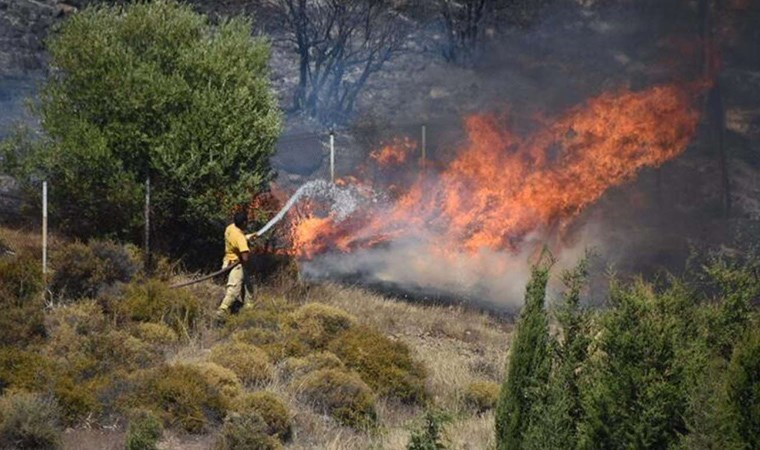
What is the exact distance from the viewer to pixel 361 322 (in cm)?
1944

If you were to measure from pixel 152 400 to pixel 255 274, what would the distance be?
6.67 meters

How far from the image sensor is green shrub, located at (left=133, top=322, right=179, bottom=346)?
17.1 m

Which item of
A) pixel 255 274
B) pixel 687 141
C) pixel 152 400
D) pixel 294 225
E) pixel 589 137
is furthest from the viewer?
pixel 687 141

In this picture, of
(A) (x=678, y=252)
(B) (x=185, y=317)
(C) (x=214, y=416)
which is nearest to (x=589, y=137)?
(A) (x=678, y=252)

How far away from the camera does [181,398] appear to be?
14.5 meters

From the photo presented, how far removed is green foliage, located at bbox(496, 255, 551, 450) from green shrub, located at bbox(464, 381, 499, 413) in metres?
3.91

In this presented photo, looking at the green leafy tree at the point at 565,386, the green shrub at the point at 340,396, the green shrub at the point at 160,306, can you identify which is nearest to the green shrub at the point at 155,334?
the green shrub at the point at 160,306

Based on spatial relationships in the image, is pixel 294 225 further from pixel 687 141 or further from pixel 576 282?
pixel 687 141

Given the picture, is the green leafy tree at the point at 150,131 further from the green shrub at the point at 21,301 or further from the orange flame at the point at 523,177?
the orange flame at the point at 523,177

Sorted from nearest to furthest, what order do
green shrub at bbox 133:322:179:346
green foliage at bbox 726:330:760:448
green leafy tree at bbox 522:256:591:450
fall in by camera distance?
green foliage at bbox 726:330:760:448 → green leafy tree at bbox 522:256:591:450 → green shrub at bbox 133:322:179:346

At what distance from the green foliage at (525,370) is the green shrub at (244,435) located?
2.82 metres

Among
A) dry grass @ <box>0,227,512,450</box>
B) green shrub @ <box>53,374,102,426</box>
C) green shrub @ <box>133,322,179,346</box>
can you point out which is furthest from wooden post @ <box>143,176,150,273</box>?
green shrub @ <box>53,374,102,426</box>

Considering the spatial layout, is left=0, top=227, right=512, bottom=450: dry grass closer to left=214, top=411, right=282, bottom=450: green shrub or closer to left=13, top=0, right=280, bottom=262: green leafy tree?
left=214, top=411, right=282, bottom=450: green shrub

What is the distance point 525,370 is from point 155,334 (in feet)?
22.0
